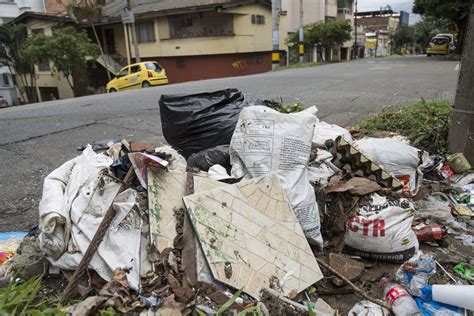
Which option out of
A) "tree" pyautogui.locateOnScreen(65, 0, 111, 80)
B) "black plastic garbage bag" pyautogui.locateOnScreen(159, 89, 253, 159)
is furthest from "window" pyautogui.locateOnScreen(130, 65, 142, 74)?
"black plastic garbage bag" pyautogui.locateOnScreen(159, 89, 253, 159)

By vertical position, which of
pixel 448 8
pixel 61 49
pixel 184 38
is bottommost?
pixel 61 49

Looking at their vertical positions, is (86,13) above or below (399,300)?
above

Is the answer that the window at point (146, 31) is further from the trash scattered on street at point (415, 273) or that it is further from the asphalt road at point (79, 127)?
the trash scattered on street at point (415, 273)

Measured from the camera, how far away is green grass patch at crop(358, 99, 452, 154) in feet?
10.9

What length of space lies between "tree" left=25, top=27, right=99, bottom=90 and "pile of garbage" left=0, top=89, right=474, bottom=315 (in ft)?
61.0

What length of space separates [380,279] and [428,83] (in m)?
7.79

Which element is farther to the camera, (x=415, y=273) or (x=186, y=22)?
(x=186, y=22)

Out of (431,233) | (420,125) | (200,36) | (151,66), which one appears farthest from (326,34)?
(431,233)

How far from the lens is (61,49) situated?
18531 mm

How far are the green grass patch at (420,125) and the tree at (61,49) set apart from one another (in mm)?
18348

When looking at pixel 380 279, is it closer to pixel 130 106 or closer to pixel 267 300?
pixel 267 300

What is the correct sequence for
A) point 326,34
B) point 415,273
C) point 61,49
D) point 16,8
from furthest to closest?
point 326,34
point 16,8
point 61,49
point 415,273

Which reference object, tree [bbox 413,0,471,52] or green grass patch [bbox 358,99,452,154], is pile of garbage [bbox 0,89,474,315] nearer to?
green grass patch [bbox 358,99,452,154]

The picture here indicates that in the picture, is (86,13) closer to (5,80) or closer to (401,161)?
(5,80)
